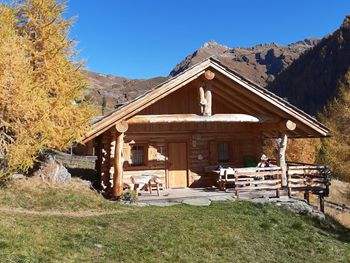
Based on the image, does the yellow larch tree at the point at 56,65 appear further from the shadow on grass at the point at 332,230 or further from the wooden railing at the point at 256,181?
the shadow on grass at the point at 332,230

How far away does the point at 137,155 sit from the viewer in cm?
1912

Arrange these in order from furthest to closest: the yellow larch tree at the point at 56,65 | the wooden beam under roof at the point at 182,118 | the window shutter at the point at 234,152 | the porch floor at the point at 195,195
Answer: the window shutter at the point at 234,152 → the wooden beam under roof at the point at 182,118 → the porch floor at the point at 195,195 → the yellow larch tree at the point at 56,65

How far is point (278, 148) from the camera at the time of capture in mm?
17922

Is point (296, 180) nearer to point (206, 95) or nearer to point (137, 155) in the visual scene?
point (206, 95)

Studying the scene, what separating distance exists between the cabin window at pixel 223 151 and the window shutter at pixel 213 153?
498 millimetres

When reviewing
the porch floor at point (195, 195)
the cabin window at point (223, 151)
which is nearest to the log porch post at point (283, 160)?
the porch floor at point (195, 195)

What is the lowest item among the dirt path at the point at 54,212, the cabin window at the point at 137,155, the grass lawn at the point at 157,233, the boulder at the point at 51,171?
the grass lawn at the point at 157,233

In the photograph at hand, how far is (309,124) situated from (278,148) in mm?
1894

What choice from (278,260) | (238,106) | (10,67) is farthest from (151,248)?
(238,106)

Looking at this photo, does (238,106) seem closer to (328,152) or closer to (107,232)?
(107,232)

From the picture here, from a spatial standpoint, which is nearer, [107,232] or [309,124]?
[107,232]

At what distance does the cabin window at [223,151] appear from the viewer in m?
20.5

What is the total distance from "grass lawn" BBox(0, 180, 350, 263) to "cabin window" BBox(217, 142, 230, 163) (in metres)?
5.99

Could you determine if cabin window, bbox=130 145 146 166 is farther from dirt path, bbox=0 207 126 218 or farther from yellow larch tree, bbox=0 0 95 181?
dirt path, bbox=0 207 126 218
